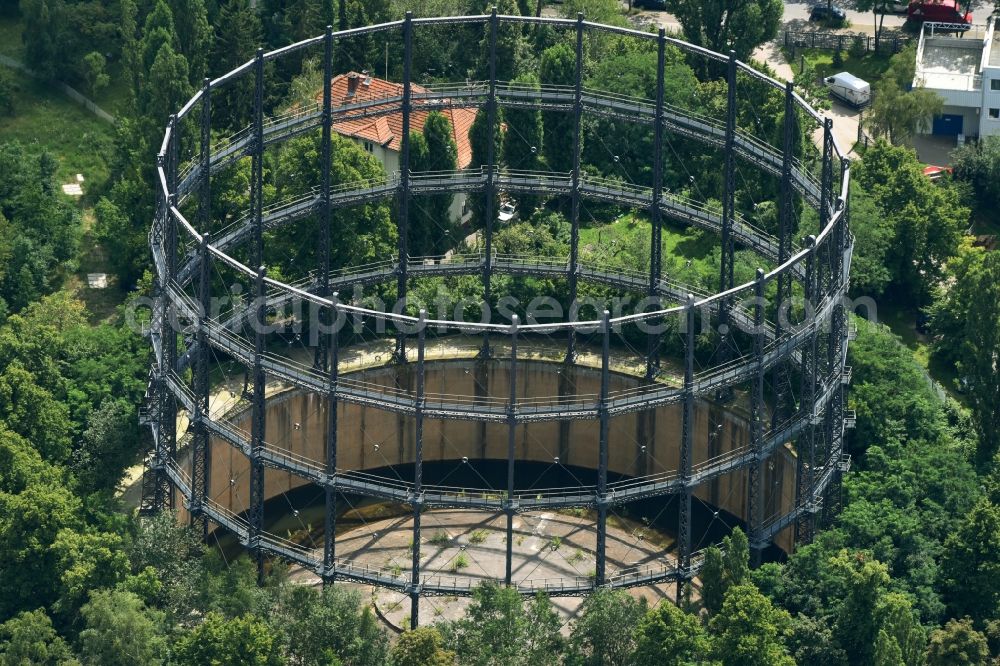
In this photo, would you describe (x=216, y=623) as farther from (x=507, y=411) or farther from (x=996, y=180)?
(x=996, y=180)

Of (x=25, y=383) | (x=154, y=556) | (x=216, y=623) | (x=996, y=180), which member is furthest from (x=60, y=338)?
(x=996, y=180)

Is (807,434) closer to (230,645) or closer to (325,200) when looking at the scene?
(325,200)

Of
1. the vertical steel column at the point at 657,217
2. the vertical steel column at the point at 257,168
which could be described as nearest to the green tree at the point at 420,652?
the vertical steel column at the point at 257,168

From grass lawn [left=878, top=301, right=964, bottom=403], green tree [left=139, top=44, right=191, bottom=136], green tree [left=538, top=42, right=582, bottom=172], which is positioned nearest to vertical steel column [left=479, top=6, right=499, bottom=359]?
green tree [left=538, top=42, right=582, bottom=172]

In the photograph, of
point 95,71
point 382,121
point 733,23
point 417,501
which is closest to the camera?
point 417,501

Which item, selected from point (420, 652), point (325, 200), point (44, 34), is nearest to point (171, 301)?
point (325, 200)

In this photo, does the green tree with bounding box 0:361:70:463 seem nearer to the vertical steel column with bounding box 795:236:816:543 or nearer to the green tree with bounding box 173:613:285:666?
the green tree with bounding box 173:613:285:666

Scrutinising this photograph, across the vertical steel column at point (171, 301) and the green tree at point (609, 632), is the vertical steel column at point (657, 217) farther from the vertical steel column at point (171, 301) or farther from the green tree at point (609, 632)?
the vertical steel column at point (171, 301)
